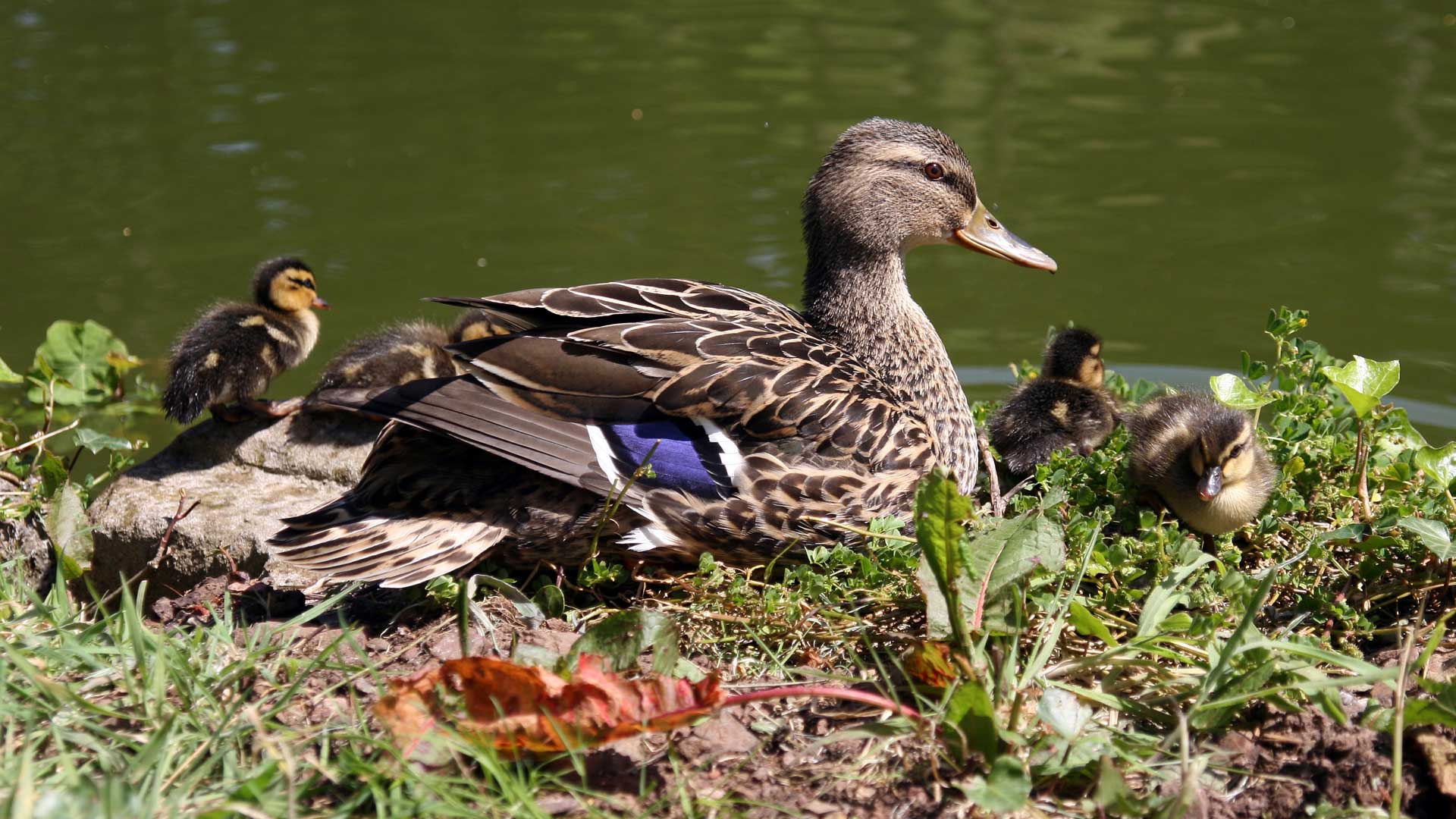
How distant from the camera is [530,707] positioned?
2.55 meters

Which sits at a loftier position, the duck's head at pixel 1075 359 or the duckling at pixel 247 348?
the duck's head at pixel 1075 359

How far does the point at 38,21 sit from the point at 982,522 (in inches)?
418

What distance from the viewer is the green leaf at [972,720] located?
8.26 feet

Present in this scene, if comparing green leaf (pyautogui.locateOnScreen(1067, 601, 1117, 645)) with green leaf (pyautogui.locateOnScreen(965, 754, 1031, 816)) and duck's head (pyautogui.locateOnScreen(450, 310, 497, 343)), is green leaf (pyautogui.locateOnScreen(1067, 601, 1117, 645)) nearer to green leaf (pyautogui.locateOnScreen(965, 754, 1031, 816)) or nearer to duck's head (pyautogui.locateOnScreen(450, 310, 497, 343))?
green leaf (pyautogui.locateOnScreen(965, 754, 1031, 816))

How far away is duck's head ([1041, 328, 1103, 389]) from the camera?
4301 mm

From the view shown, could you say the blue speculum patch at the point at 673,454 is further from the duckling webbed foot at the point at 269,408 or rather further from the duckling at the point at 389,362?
the duckling webbed foot at the point at 269,408

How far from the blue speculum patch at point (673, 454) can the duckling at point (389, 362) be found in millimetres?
1385

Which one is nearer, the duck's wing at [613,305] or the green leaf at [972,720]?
the green leaf at [972,720]

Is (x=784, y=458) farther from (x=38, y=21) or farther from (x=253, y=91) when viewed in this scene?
(x=38, y=21)

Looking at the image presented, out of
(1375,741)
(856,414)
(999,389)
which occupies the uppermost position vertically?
(856,414)

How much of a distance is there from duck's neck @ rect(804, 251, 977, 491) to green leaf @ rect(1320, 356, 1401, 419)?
1009 mm

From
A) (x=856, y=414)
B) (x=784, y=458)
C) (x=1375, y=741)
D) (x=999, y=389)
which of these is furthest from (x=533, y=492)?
(x=999, y=389)

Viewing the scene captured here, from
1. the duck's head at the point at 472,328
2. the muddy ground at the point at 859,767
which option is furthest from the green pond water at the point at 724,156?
the muddy ground at the point at 859,767

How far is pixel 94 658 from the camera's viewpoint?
282 cm
